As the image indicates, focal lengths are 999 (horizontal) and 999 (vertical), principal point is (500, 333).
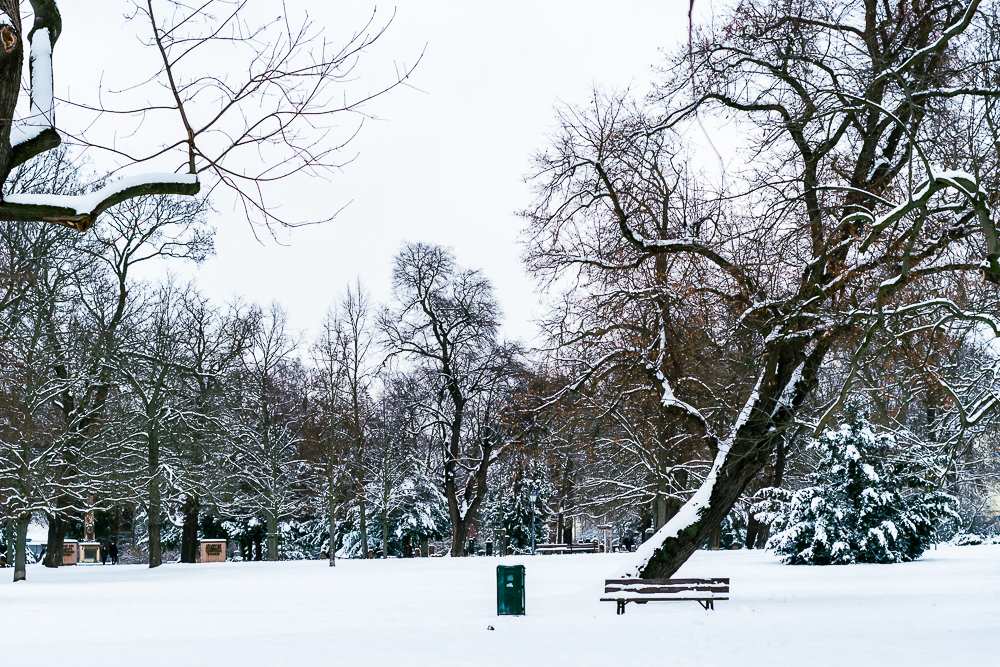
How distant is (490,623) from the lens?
1612 cm

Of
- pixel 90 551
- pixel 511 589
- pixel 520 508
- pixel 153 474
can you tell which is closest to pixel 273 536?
pixel 153 474

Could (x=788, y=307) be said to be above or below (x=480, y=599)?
above

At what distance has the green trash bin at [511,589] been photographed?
17.0 meters

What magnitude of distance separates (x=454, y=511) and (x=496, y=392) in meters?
5.94

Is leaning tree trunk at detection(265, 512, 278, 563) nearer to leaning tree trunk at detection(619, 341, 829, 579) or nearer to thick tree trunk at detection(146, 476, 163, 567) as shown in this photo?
thick tree trunk at detection(146, 476, 163, 567)

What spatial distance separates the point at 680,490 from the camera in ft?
106

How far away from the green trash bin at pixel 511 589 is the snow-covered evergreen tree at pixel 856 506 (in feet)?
56.6

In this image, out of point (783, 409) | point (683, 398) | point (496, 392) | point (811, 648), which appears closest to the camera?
point (811, 648)

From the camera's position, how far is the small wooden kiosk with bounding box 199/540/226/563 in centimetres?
4303

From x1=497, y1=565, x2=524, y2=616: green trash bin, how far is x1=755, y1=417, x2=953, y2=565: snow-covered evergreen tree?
56.6 feet

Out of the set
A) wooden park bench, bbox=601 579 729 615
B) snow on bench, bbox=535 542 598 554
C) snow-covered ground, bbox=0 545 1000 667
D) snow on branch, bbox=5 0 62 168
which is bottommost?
snow on bench, bbox=535 542 598 554

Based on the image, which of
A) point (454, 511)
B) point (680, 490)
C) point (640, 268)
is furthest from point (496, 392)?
point (640, 268)

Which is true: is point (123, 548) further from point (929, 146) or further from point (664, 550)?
point (929, 146)

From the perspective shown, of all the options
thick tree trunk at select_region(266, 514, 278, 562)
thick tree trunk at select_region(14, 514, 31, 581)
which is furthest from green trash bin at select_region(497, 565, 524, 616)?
thick tree trunk at select_region(266, 514, 278, 562)
